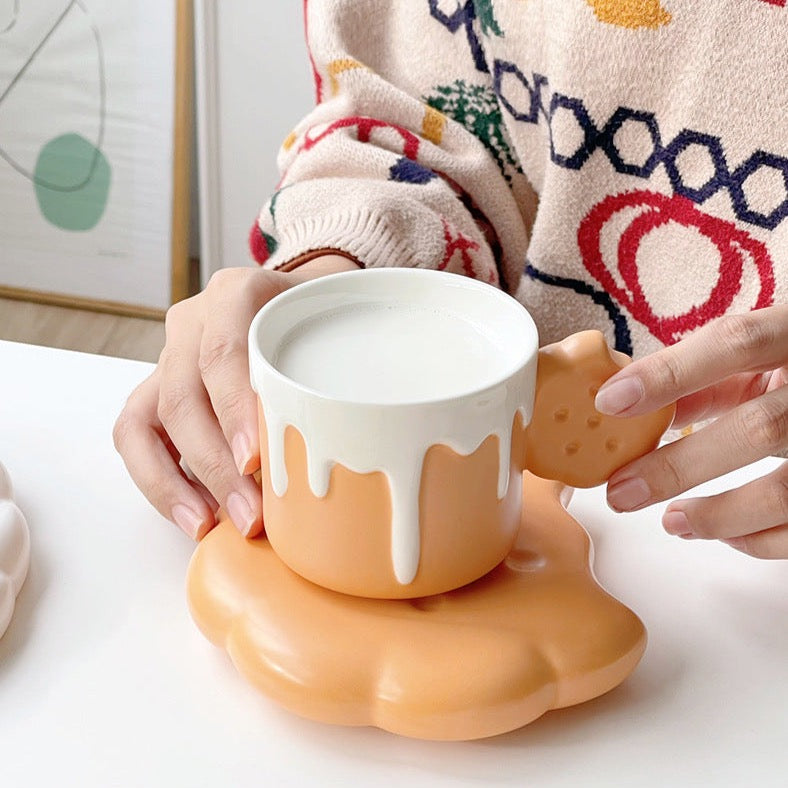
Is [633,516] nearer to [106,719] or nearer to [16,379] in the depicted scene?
[106,719]

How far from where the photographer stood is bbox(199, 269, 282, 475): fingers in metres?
0.47

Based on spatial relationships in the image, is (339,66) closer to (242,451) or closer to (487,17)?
(487,17)

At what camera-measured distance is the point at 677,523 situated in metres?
0.48

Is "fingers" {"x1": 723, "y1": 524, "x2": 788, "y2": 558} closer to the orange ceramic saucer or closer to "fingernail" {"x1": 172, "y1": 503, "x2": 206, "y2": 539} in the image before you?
the orange ceramic saucer

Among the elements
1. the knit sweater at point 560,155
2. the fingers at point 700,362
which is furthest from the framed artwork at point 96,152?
the fingers at point 700,362

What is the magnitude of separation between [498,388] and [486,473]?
0.04m

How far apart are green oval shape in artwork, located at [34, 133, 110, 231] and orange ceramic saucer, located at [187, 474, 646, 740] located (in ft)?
5.41

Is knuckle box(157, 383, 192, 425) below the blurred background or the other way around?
the other way around

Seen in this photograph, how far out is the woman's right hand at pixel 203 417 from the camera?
48cm

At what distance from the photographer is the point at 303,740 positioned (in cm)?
40

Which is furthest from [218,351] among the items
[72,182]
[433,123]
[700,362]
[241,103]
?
[72,182]

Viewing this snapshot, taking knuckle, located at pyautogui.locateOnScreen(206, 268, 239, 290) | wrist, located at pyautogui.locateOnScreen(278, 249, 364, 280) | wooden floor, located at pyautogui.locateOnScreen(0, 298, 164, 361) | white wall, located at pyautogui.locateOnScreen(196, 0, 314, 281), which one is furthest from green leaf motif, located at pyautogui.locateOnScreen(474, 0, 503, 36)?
wooden floor, located at pyautogui.locateOnScreen(0, 298, 164, 361)

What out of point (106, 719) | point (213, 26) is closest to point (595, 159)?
point (106, 719)

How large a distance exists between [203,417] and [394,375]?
178mm
